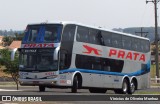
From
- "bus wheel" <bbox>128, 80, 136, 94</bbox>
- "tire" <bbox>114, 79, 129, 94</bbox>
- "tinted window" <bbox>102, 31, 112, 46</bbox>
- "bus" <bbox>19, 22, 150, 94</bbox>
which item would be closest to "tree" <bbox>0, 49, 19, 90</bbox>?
"bus wheel" <bbox>128, 80, 136, 94</bbox>

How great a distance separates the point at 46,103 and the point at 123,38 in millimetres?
15170

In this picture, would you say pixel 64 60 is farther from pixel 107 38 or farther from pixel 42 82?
pixel 107 38

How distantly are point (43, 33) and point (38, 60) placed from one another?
5.30 ft

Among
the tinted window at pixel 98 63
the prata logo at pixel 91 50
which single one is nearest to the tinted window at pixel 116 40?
the tinted window at pixel 98 63

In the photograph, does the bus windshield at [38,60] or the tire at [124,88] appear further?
the tire at [124,88]

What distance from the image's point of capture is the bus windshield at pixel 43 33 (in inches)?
1067

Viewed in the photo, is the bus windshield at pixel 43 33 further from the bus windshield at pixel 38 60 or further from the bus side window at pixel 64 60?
the bus side window at pixel 64 60

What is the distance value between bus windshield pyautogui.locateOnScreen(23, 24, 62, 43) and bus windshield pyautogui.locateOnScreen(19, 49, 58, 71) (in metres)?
0.67

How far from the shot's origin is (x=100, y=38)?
30.5 meters

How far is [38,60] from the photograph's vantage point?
27094mm

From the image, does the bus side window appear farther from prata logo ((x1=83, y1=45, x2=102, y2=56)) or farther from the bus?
prata logo ((x1=83, y1=45, x2=102, y2=56))

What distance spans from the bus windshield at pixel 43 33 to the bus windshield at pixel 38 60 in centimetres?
67

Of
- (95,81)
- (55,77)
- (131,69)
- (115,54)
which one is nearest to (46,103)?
(55,77)

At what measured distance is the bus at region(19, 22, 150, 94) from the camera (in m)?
26.9
